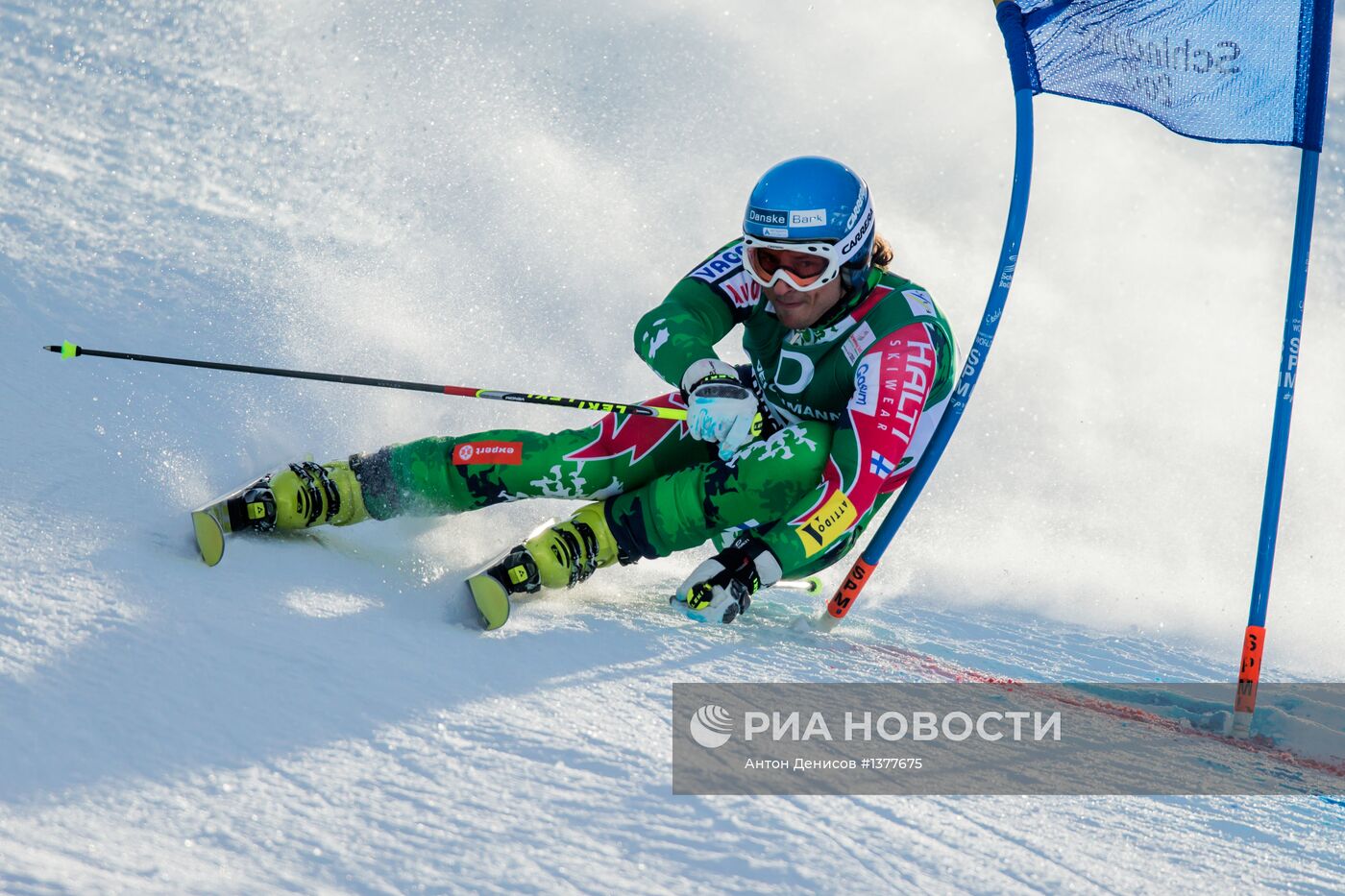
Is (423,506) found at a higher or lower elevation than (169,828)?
higher

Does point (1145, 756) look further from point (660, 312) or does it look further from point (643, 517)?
point (660, 312)

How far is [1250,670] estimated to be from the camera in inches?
128

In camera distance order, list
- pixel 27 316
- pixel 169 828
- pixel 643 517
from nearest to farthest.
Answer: pixel 169 828
pixel 643 517
pixel 27 316

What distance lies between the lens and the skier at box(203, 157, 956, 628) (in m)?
3.09

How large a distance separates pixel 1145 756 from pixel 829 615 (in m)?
1.05

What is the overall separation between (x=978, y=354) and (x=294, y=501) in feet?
6.37

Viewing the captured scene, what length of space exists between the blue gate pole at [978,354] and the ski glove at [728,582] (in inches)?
20.9

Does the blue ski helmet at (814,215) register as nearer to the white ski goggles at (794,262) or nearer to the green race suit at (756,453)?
the white ski goggles at (794,262)

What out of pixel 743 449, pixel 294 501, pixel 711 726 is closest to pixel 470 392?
pixel 294 501

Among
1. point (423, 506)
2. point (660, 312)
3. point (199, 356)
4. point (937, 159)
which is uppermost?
point (937, 159)

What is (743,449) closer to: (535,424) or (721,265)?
(721,265)

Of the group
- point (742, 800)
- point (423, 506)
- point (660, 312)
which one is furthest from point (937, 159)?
point (742, 800)

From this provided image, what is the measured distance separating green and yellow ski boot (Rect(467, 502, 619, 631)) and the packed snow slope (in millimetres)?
77

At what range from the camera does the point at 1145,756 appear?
2.73 metres
